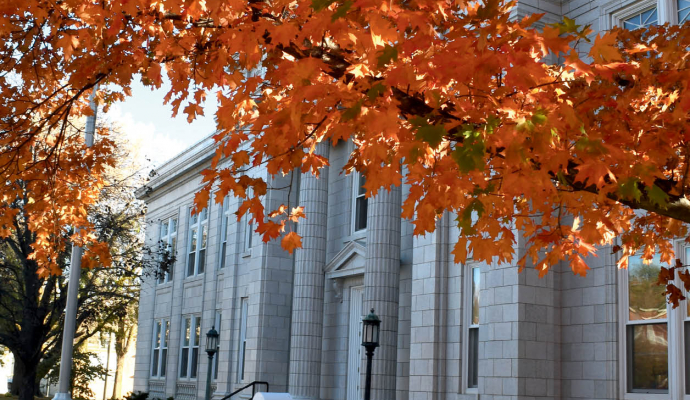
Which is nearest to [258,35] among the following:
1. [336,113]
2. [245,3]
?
[245,3]

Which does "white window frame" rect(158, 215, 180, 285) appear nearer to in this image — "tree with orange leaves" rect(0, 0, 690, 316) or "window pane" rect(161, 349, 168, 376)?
"window pane" rect(161, 349, 168, 376)

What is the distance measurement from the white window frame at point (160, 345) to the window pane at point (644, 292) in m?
22.5

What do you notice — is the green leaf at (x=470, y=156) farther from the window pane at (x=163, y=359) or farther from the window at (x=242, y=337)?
the window pane at (x=163, y=359)

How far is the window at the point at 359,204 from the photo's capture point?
2023 cm

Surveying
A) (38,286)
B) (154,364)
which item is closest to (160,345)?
(154,364)

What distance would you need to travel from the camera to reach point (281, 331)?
2236 centimetres

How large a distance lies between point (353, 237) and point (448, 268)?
4988 mm

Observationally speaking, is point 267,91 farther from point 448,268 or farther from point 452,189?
point 448,268

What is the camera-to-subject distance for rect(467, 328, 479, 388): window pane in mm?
15031

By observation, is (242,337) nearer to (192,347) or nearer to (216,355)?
(216,355)

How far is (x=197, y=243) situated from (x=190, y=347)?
3.90m

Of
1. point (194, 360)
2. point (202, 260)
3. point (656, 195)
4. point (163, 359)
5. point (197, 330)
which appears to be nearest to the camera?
point (656, 195)

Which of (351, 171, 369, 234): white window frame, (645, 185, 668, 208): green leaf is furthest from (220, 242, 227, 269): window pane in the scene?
(645, 185, 668, 208): green leaf

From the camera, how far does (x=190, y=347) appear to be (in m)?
29.8
